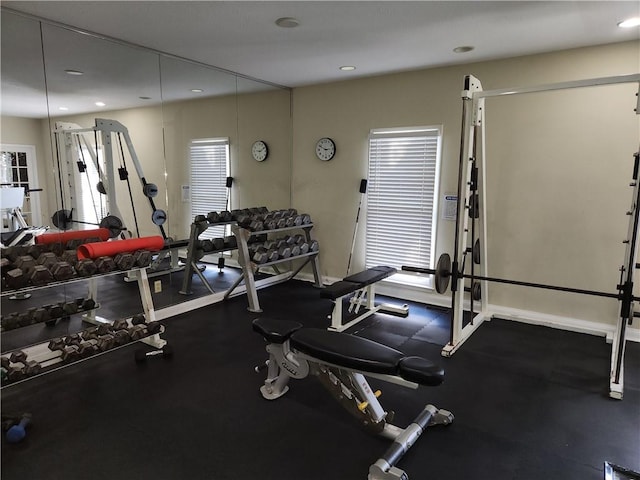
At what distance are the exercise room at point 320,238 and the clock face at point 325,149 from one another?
0.04 metres

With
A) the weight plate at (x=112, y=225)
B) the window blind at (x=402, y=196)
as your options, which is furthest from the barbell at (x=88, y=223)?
the window blind at (x=402, y=196)

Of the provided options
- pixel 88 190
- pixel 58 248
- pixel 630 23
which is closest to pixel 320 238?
pixel 88 190

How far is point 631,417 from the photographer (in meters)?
2.25

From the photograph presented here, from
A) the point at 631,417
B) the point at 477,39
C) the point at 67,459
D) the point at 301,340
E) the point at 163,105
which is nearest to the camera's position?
the point at 67,459

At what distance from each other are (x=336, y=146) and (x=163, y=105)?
1.92 m

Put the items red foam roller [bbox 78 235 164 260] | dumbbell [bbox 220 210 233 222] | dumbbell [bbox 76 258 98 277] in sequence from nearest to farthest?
dumbbell [bbox 76 258 98 277] < red foam roller [bbox 78 235 164 260] < dumbbell [bbox 220 210 233 222]

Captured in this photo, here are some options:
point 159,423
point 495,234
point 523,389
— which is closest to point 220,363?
point 159,423

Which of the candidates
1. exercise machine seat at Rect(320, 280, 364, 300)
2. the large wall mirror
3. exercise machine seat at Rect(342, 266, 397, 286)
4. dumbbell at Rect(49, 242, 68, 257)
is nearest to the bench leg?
exercise machine seat at Rect(320, 280, 364, 300)

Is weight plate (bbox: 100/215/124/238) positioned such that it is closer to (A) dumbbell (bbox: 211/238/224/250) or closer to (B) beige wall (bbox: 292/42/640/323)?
(A) dumbbell (bbox: 211/238/224/250)

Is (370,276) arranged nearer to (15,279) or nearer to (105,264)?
(105,264)

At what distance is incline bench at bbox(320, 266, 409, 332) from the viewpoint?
3.26 metres

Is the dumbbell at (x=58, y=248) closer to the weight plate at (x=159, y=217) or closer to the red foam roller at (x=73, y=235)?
the red foam roller at (x=73, y=235)

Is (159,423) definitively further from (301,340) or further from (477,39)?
(477,39)

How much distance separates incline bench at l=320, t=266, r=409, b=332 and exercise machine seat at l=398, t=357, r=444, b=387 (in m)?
1.42
